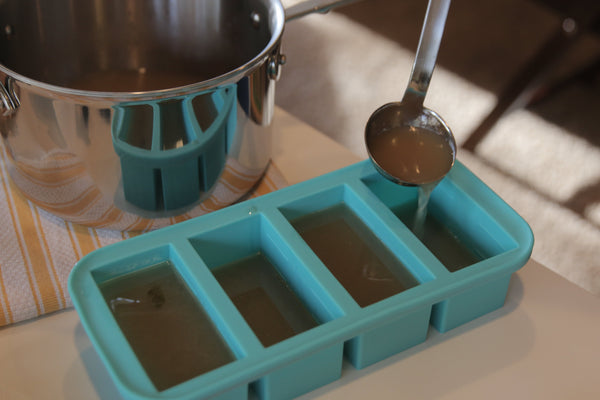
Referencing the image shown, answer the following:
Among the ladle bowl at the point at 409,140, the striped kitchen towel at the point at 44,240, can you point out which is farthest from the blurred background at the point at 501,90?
the striped kitchen towel at the point at 44,240

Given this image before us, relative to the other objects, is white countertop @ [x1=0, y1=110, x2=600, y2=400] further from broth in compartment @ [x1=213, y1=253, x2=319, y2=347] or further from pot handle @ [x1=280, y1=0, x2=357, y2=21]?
pot handle @ [x1=280, y1=0, x2=357, y2=21]

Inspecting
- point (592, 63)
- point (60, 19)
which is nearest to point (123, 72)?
point (60, 19)

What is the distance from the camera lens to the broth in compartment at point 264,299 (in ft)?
2.06

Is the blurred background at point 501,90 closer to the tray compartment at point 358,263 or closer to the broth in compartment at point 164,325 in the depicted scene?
the tray compartment at point 358,263

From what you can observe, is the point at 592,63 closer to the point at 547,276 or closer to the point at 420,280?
the point at 547,276

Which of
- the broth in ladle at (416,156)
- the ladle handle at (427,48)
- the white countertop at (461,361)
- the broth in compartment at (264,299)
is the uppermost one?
the ladle handle at (427,48)

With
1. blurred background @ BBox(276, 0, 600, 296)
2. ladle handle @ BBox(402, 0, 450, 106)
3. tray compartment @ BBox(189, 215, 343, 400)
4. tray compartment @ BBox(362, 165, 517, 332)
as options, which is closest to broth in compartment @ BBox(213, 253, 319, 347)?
tray compartment @ BBox(189, 215, 343, 400)

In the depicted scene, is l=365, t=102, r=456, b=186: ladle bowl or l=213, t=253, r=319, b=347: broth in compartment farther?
l=365, t=102, r=456, b=186: ladle bowl

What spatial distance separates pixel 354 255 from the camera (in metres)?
0.69

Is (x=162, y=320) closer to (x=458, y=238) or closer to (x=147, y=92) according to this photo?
(x=147, y=92)

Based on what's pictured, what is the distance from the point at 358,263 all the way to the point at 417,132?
0.16 meters

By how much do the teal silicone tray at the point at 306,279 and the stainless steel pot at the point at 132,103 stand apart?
0.07 meters

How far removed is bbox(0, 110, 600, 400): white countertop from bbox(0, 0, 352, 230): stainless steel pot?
0.12m

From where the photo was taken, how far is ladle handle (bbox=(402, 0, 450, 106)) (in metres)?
0.70
